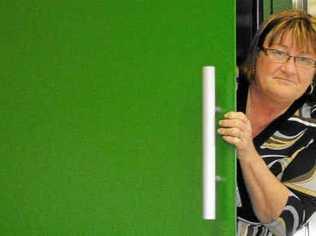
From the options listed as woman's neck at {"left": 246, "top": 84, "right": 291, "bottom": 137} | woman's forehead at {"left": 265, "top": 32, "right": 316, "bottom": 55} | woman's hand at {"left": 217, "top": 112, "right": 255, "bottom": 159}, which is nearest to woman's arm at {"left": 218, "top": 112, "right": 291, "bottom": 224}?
woman's hand at {"left": 217, "top": 112, "right": 255, "bottom": 159}

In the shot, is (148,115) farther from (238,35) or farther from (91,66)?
(238,35)

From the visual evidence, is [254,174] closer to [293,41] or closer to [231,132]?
[231,132]

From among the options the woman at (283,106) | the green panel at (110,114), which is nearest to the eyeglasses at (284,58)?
the woman at (283,106)

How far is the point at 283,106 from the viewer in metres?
1.28

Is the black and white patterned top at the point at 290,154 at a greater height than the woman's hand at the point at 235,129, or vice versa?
the woman's hand at the point at 235,129

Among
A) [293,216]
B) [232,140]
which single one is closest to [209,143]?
[232,140]

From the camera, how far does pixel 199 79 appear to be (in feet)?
3.42

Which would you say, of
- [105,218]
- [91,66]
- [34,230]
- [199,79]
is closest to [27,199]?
[34,230]

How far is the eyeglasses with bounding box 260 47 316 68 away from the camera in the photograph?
4.08 ft

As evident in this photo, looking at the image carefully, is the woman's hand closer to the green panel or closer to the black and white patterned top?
the green panel

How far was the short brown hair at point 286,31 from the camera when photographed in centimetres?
125

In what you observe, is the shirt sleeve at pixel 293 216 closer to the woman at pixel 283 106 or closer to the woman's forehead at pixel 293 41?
the woman at pixel 283 106

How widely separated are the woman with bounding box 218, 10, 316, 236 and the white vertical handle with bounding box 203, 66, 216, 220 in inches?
10.6

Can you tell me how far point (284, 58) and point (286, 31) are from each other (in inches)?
2.7
